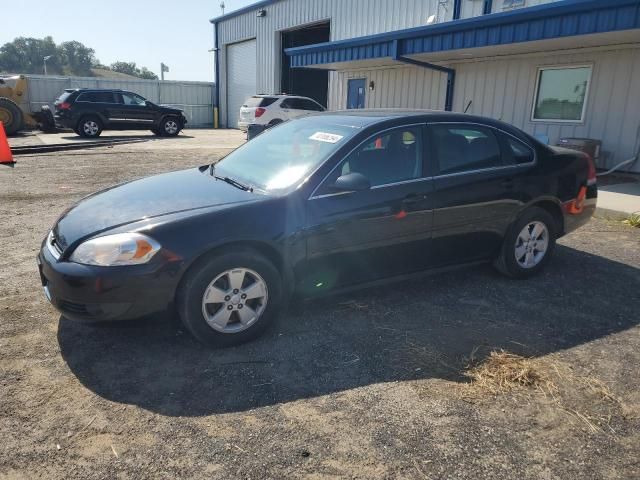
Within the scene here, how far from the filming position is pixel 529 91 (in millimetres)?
12156

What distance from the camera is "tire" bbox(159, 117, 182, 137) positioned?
20.6 meters

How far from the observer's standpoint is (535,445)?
252 cm

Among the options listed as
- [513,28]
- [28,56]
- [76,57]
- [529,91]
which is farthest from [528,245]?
[76,57]

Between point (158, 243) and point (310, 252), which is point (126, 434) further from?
point (310, 252)

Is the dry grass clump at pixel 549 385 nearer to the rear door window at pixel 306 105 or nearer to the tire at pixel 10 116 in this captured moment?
the rear door window at pixel 306 105

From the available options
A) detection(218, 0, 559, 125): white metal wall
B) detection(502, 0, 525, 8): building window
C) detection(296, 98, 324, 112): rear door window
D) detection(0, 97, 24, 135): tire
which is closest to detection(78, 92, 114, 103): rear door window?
detection(0, 97, 24, 135): tire

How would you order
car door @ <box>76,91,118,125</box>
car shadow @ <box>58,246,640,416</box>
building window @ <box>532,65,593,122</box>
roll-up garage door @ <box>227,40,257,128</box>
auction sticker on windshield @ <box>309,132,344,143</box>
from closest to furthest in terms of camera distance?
car shadow @ <box>58,246,640,416</box> → auction sticker on windshield @ <box>309,132,344,143</box> → building window @ <box>532,65,593,122</box> → car door @ <box>76,91,118,125</box> → roll-up garage door @ <box>227,40,257,128</box>

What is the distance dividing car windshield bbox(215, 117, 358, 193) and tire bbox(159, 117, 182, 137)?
57.0ft

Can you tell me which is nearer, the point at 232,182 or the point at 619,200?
the point at 232,182

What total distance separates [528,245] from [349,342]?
2.27 meters

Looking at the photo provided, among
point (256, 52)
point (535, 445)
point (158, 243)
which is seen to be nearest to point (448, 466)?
point (535, 445)

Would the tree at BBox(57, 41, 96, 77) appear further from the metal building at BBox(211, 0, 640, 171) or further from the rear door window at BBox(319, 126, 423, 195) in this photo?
the rear door window at BBox(319, 126, 423, 195)

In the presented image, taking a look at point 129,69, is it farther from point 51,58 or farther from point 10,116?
point 10,116

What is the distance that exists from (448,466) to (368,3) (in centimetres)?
1804
